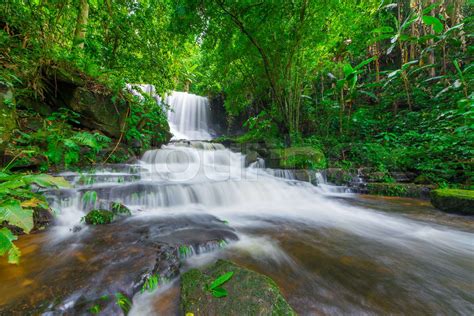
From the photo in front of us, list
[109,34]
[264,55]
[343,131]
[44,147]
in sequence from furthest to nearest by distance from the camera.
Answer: [343,131] → [264,55] → [109,34] → [44,147]

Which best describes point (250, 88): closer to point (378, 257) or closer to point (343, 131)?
point (343, 131)

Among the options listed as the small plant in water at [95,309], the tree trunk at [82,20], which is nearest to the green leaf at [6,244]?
the small plant in water at [95,309]

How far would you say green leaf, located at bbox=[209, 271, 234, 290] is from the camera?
1154 millimetres

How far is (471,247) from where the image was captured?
6.98 ft

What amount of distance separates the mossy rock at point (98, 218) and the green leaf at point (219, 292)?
187 cm

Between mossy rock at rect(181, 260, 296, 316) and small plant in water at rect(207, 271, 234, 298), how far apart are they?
0.02m

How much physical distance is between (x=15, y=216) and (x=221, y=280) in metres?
1.20

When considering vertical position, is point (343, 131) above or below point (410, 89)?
below

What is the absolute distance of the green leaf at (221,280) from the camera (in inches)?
45.4

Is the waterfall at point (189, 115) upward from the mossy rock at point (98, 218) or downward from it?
upward

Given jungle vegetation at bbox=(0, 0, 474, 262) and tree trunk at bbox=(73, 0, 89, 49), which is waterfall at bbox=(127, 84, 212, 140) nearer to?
jungle vegetation at bbox=(0, 0, 474, 262)

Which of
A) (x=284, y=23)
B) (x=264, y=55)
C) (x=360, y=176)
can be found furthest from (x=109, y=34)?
(x=360, y=176)

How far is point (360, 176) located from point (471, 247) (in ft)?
10.9

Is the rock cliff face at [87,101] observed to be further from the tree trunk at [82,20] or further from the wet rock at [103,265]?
the wet rock at [103,265]
